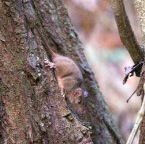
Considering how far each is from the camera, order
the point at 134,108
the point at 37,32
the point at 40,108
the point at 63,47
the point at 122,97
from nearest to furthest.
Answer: the point at 40,108 → the point at 37,32 → the point at 63,47 → the point at 122,97 → the point at 134,108

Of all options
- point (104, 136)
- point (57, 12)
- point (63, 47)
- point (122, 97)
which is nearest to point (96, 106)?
point (104, 136)

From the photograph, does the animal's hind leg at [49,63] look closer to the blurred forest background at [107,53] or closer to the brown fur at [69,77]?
the brown fur at [69,77]

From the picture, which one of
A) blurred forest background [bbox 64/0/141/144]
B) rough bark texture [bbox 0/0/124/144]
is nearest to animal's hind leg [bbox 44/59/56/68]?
rough bark texture [bbox 0/0/124/144]

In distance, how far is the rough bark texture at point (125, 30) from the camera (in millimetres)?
2102

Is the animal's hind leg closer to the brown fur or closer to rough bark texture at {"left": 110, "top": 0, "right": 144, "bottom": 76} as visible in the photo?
the brown fur

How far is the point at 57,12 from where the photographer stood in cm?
270

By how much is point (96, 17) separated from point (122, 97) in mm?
946

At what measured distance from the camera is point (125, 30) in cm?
217

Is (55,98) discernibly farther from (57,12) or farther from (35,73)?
(57,12)

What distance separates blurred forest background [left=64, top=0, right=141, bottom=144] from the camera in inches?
204

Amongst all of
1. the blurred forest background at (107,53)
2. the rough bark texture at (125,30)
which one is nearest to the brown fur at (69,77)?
the rough bark texture at (125,30)

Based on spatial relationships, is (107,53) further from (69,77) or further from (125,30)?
(125,30)

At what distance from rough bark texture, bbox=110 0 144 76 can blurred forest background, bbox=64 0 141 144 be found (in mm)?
2718

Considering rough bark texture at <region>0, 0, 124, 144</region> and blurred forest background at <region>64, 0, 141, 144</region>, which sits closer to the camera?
rough bark texture at <region>0, 0, 124, 144</region>
